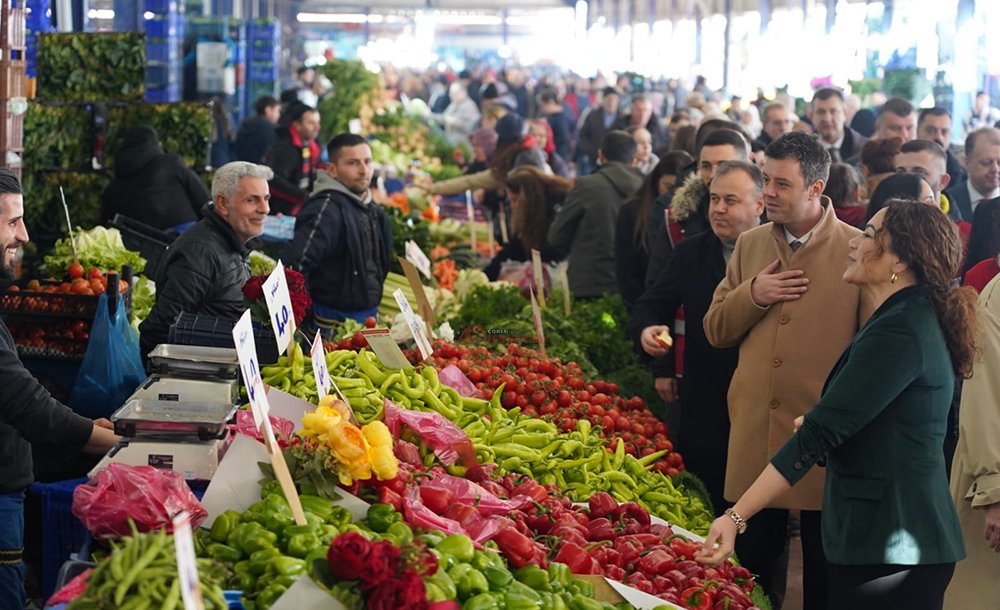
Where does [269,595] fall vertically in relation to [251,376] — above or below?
below

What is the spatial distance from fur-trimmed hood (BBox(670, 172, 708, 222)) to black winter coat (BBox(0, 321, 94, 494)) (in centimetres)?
274

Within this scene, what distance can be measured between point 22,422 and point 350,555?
1.49 metres

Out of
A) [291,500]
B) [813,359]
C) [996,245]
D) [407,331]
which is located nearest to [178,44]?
[407,331]

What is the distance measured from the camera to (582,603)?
3012mm

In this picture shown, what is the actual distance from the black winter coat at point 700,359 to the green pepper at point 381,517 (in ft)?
6.68

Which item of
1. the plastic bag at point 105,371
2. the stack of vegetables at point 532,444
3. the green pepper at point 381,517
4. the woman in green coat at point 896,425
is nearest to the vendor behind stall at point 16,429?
the stack of vegetables at point 532,444

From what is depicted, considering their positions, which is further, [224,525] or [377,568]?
[224,525]

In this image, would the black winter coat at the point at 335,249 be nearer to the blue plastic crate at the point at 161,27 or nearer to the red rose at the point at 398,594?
the red rose at the point at 398,594

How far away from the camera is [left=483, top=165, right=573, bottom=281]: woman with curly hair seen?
8258 millimetres

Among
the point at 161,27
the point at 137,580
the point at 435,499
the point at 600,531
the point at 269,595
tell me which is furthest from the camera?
the point at 161,27

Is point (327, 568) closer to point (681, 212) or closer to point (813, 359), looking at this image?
point (813, 359)

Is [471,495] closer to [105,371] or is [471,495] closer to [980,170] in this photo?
[105,371]

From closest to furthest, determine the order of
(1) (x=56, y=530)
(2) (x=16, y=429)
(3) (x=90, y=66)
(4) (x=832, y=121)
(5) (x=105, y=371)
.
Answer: (2) (x=16, y=429), (1) (x=56, y=530), (5) (x=105, y=371), (3) (x=90, y=66), (4) (x=832, y=121)

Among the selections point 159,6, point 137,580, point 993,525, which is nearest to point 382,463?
point 137,580
